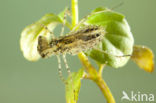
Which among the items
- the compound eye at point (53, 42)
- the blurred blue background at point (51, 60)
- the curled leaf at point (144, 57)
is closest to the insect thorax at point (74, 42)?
the compound eye at point (53, 42)

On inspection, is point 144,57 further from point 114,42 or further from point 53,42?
point 53,42

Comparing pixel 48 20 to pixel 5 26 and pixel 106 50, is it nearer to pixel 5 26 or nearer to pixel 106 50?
pixel 106 50

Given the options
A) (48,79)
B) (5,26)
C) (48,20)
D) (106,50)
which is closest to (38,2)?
(5,26)

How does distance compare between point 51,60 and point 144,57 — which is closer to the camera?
point 144,57

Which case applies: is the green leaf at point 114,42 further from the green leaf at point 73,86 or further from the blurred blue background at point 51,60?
the blurred blue background at point 51,60

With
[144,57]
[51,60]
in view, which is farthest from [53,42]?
[51,60]

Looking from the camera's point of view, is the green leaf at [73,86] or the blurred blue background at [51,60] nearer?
the green leaf at [73,86]
